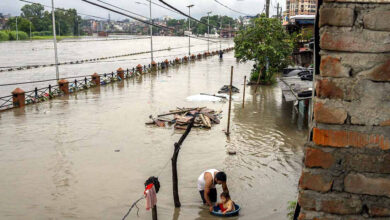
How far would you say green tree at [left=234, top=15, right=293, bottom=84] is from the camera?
24.2 m

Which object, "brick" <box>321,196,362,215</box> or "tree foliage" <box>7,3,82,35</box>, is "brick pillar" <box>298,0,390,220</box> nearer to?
"brick" <box>321,196,362,215</box>

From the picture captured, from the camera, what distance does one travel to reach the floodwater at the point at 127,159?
8.43 metres

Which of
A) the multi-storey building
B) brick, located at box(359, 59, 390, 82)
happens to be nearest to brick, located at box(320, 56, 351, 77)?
brick, located at box(359, 59, 390, 82)

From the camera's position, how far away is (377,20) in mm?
2709

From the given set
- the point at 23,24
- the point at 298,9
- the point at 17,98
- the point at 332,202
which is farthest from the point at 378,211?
the point at 23,24

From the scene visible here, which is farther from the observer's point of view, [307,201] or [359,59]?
[307,201]

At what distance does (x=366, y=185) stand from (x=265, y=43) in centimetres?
2245

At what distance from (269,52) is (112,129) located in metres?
12.9

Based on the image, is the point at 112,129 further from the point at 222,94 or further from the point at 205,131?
the point at 222,94

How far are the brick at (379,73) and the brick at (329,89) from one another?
208 millimetres

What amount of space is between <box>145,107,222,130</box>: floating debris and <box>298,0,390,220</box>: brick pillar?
1184 centimetres

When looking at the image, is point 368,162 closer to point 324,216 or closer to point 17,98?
point 324,216

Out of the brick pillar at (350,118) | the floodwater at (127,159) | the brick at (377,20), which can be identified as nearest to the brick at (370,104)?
the brick pillar at (350,118)

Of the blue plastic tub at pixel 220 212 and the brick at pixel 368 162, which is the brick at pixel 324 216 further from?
the blue plastic tub at pixel 220 212
